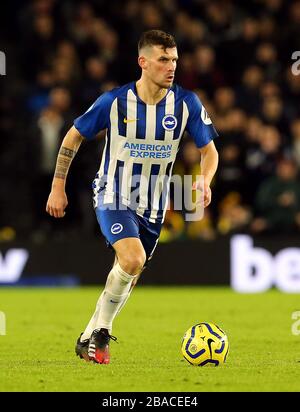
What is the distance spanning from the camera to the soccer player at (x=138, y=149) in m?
8.21

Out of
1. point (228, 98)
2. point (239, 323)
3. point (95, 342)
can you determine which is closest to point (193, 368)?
point (95, 342)

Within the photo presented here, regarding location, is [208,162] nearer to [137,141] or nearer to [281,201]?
[137,141]

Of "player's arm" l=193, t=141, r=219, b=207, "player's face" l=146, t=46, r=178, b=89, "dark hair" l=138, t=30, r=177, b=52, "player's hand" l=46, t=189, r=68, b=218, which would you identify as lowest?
"player's hand" l=46, t=189, r=68, b=218

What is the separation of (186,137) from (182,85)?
0.99 meters

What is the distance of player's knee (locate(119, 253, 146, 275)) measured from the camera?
7879 millimetres

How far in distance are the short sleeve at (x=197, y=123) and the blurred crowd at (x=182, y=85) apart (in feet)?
22.3

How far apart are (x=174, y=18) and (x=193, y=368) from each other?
36.8 ft

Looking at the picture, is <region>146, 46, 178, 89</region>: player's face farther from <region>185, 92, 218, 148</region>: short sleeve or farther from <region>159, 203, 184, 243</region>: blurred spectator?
<region>159, 203, 184, 243</region>: blurred spectator
